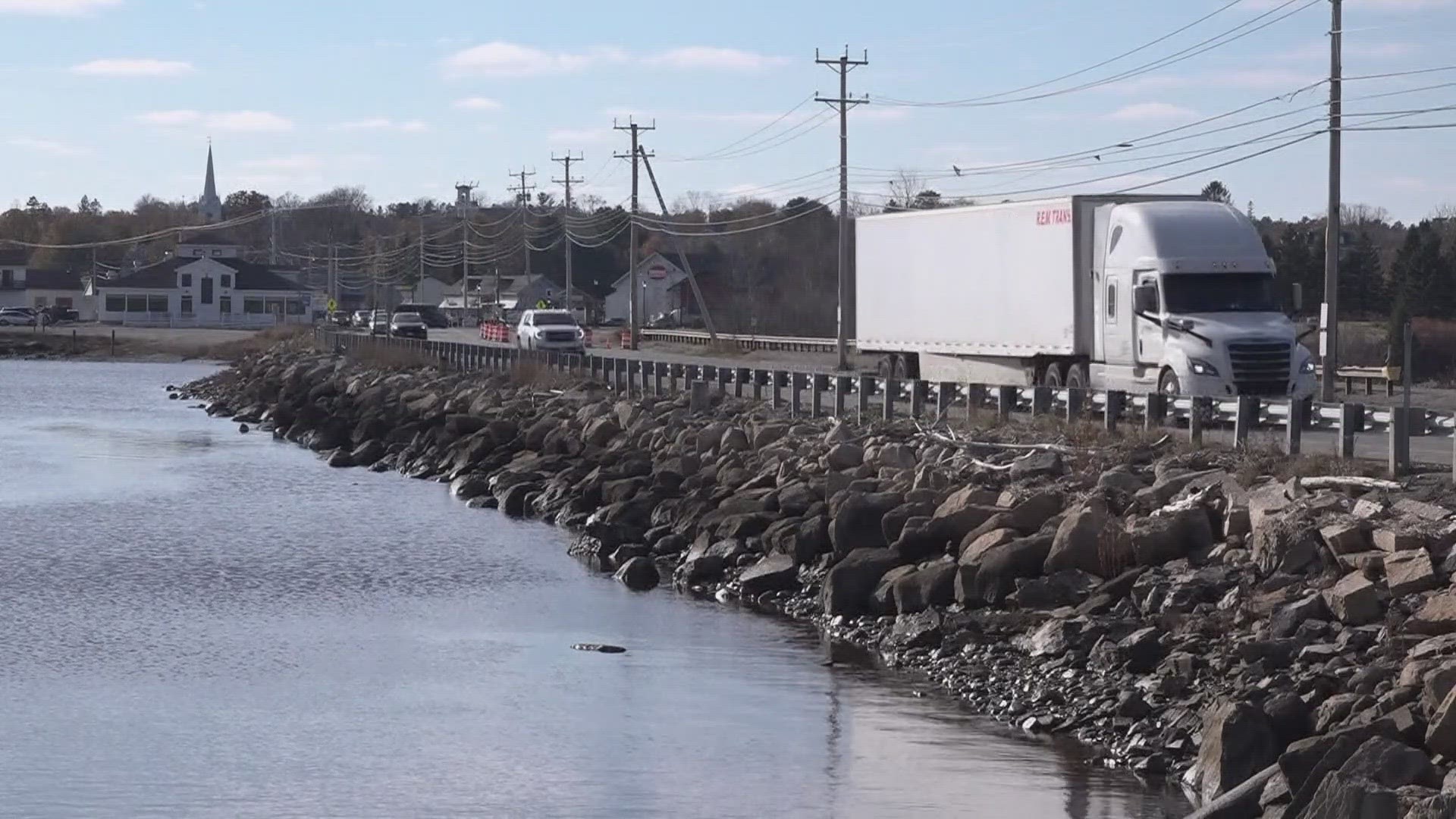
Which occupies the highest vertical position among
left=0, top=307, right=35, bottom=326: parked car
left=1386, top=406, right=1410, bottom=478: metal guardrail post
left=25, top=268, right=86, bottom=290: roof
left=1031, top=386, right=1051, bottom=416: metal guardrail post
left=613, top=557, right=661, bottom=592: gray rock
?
left=25, top=268, right=86, bottom=290: roof

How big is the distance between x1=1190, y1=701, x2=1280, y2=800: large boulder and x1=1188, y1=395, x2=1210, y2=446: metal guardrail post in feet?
34.1

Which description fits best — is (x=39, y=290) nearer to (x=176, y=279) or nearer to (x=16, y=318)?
(x=176, y=279)

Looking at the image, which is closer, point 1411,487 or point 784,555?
point 1411,487

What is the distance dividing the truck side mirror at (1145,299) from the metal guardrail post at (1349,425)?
26.8 feet

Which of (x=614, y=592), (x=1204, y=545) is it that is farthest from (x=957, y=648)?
(x=614, y=592)

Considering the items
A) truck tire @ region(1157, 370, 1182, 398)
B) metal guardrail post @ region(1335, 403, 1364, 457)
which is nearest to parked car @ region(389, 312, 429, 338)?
truck tire @ region(1157, 370, 1182, 398)

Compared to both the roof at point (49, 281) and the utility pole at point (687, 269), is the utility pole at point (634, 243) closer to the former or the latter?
the utility pole at point (687, 269)

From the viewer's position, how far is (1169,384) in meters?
29.8

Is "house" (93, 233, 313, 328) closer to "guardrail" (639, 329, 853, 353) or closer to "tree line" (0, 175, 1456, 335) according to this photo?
"tree line" (0, 175, 1456, 335)

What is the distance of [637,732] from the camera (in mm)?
17578

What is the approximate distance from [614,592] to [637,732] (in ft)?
27.2

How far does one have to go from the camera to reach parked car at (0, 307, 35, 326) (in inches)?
5103

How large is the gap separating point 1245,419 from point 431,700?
34.8 ft

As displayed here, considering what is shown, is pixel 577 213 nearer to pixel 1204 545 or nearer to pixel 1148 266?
pixel 1148 266
